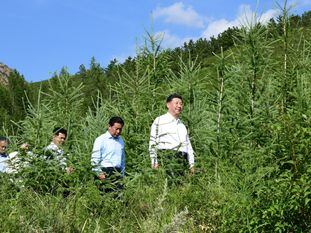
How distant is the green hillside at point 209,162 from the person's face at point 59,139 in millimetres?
188

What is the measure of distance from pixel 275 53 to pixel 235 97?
136cm

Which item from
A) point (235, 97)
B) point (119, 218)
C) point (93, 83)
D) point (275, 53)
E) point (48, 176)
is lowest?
point (119, 218)

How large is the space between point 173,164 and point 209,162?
0.55 m

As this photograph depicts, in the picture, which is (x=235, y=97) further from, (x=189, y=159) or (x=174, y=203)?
(x=174, y=203)

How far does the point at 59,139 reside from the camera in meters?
7.27

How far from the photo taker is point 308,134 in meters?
4.54

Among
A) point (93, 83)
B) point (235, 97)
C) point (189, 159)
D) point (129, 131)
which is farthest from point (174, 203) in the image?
point (93, 83)

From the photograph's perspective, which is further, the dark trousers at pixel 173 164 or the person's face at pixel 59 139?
the person's face at pixel 59 139

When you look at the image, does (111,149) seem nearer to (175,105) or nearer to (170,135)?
(170,135)

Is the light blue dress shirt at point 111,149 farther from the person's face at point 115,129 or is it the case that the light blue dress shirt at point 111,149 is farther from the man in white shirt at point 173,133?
the man in white shirt at point 173,133

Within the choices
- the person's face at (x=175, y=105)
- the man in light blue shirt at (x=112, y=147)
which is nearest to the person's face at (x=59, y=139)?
the man in light blue shirt at (x=112, y=147)

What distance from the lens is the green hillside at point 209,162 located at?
4.48m

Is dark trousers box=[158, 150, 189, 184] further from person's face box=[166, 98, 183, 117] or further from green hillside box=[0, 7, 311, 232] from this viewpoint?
person's face box=[166, 98, 183, 117]

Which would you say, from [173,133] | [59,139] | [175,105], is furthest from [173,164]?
[59,139]
